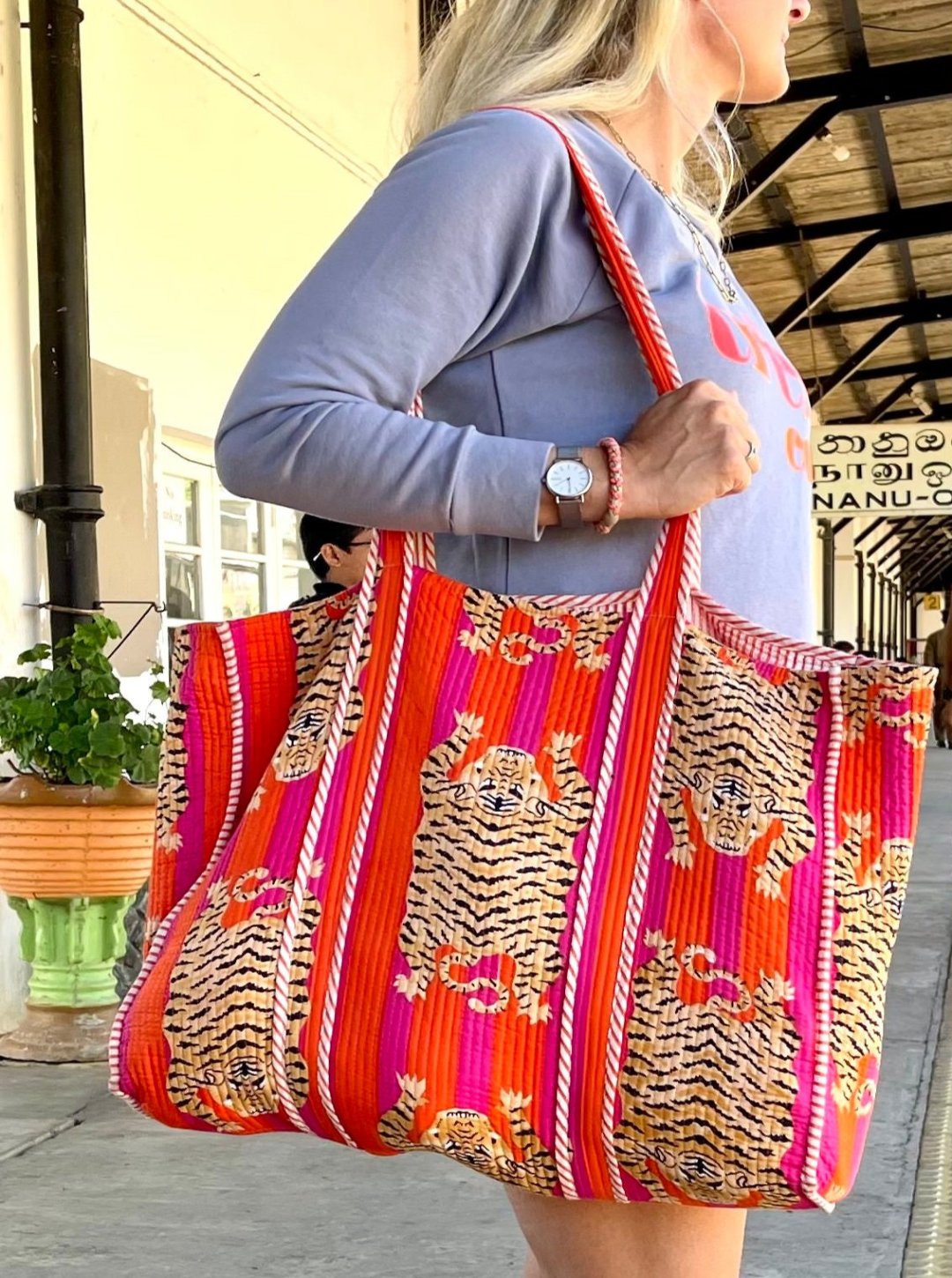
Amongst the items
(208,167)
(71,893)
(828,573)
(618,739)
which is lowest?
(71,893)

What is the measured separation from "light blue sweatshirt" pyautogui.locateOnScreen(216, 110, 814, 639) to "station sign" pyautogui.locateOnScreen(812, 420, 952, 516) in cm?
1142

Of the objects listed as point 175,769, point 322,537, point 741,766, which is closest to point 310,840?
point 175,769

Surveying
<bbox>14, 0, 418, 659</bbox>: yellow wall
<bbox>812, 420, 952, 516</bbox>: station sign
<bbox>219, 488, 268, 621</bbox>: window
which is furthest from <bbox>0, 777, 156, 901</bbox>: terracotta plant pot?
<bbox>812, 420, 952, 516</bbox>: station sign

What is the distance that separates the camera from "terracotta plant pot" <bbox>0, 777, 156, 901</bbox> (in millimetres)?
3875

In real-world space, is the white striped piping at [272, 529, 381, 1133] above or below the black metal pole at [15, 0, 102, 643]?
below

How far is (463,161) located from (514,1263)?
6.91 feet

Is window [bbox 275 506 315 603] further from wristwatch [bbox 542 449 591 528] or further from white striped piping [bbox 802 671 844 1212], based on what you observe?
white striped piping [bbox 802 671 844 1212]

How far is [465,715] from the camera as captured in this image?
934mm

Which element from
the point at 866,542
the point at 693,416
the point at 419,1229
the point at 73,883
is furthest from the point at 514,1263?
the point at 866,542

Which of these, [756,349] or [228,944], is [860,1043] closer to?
[228,944]

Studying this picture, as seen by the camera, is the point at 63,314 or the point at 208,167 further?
the point at 208,167

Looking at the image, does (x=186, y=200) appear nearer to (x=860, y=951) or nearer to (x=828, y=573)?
(x=860, y=951)

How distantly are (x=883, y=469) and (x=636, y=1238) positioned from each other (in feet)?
39.7

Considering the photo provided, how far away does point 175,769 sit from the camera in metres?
1.02
